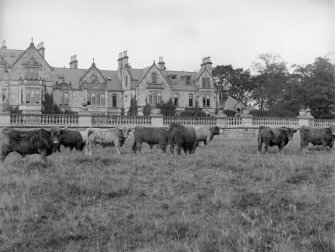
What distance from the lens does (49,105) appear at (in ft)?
199

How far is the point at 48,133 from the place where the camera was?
50.1ft

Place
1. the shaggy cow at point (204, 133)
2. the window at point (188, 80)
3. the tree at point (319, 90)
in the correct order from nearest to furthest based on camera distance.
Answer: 1. the shaggy cow at point (204, 133)
2. the tree at point (319, 90)
3. the window at point (188, 80)

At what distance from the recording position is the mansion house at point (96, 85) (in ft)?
202

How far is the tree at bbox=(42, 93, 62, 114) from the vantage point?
5943 cm

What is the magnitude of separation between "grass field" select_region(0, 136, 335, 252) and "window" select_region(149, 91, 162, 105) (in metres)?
54.5

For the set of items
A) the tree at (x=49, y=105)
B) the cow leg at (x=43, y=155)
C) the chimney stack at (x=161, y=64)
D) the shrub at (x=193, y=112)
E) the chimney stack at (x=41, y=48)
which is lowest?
the cow leg at (x=43, y=155)

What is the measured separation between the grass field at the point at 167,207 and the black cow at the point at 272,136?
492 centimetres

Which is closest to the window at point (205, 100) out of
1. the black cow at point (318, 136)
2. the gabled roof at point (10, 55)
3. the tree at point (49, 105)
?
the tree at point (49, 105)

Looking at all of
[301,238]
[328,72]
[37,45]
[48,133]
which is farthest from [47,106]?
[301,238]

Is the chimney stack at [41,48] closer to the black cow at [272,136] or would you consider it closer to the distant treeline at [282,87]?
the distant treeline at [282,87]

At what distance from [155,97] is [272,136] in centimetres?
5049

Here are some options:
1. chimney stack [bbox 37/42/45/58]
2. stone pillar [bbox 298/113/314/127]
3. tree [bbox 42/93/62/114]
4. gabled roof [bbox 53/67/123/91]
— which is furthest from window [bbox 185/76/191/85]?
stone pillar [bbox 298/113/314/127]

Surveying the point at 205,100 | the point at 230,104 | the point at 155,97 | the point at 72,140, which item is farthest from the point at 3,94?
the point at 72,140

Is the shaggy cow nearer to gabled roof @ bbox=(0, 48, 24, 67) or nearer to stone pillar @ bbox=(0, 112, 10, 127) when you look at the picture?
stone pillar @ bbox=(0, 112, 10, 127)
